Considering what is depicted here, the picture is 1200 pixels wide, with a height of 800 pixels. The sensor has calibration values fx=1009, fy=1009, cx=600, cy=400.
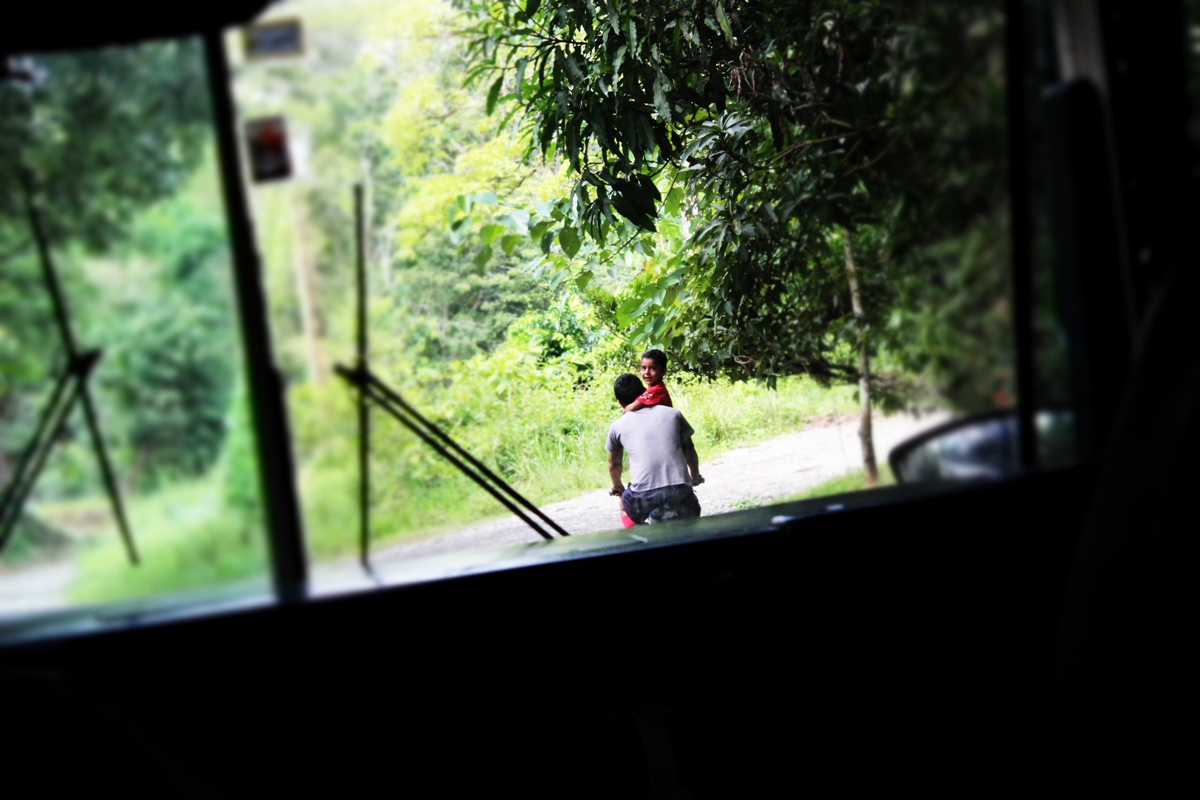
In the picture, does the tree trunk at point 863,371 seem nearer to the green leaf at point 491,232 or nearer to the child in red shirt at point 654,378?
the child in red shirt at point 654,378

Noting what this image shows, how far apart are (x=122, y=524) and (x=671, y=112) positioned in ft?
4.49

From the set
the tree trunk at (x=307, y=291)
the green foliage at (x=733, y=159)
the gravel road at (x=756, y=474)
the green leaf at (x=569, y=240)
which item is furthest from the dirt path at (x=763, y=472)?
the tree trunk at (x=307, y=291)

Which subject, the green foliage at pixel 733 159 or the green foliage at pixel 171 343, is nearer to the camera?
the green foliage at pixel 171 343

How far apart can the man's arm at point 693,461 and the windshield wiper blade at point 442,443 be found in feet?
1.05

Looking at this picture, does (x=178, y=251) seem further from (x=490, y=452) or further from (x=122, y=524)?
(x=490, y=452)

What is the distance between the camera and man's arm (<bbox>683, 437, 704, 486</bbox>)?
2.16 m

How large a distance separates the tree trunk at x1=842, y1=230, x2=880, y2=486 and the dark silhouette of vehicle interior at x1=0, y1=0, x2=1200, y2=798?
0.09 metres

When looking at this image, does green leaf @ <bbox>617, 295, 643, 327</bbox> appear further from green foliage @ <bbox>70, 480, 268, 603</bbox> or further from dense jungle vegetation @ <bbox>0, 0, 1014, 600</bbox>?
green foliage @ <bbox>70, 480, 268, 603</bbox>

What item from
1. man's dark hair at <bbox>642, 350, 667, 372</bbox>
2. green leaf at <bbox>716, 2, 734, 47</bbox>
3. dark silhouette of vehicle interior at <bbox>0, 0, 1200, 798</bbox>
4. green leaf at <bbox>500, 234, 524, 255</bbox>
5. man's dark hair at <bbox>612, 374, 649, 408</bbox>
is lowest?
dark silhouette of vehicle interior at <bbox>0, 0, 1200, 798</bbox>

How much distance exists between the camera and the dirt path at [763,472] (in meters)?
1.99

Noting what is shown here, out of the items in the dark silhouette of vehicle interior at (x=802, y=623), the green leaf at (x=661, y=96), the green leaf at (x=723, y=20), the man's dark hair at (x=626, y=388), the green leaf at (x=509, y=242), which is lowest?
the dark silhouette of vehicle interior at (x=802, y=623)

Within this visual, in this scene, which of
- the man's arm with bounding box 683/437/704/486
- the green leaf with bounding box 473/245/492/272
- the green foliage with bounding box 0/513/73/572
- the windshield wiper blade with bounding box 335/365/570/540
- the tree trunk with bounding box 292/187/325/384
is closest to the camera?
the green foliage with bounding box 0/513/73/572

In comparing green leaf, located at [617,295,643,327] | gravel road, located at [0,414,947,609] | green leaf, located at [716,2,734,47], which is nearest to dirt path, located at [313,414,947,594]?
gravel road, located at [0,414,947,609]

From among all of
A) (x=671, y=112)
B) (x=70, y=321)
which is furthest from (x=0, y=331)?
(x=671, y=112)
